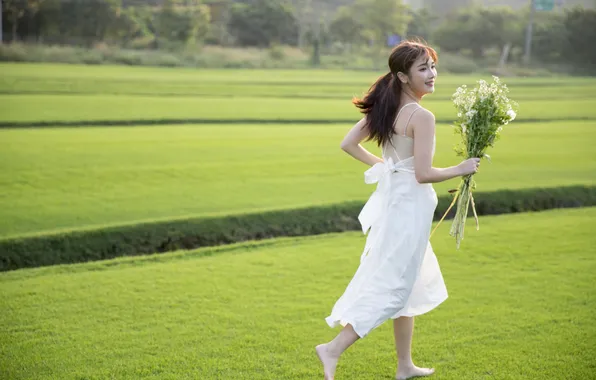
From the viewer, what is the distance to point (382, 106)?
131 inches

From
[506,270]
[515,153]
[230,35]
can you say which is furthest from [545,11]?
[506,270]

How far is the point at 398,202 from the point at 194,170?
6.18 meters

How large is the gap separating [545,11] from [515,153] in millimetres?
16734

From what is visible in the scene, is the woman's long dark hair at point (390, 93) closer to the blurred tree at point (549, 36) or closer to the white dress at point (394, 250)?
the white dress at point (394, 250)

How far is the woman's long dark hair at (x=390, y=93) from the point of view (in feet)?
10.7

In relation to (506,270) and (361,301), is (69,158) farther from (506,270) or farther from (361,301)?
(361,301)

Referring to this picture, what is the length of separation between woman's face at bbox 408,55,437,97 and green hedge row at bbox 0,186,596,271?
3.82 metres

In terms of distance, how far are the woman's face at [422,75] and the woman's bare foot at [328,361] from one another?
1311 millimetres

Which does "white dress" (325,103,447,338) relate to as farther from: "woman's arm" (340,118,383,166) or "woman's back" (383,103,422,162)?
"woman's arm" (340,118,383,166)

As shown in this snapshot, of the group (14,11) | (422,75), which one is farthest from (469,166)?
(14,11)

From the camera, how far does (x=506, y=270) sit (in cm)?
546

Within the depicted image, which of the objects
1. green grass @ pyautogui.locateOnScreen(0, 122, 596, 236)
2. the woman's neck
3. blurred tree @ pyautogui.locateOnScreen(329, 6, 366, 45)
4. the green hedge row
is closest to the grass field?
green grass @ pyautogui.locateOnScreen(0, 122, 596, 236)

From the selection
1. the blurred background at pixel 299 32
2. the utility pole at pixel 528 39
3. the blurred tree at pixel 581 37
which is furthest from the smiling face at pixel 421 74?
the utility pole at pixel 528 39

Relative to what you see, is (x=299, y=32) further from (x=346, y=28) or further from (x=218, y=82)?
(x=218, y=82)
